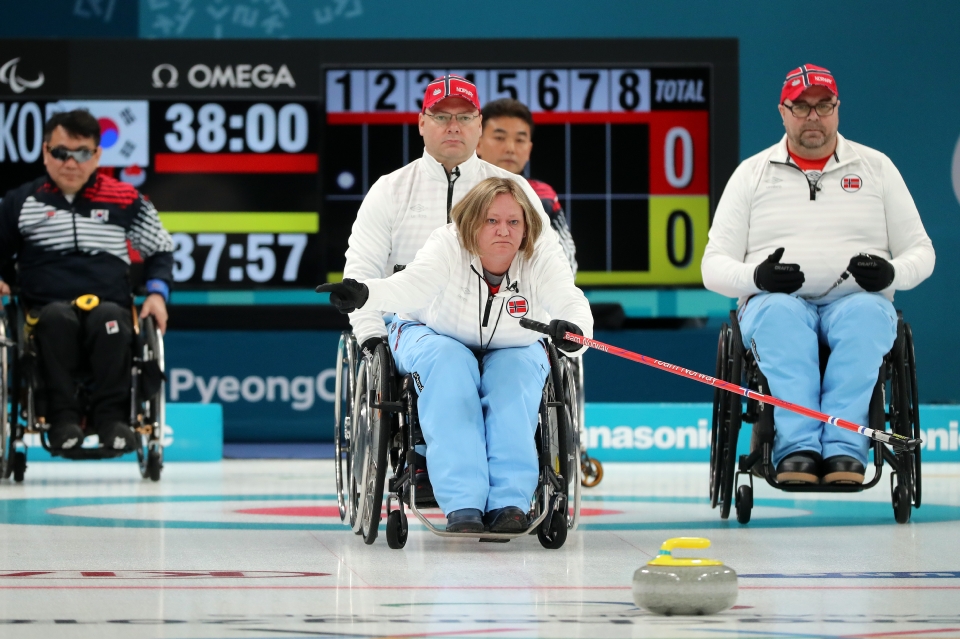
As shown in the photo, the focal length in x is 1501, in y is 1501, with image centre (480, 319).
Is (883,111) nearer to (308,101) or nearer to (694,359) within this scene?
(694,359)

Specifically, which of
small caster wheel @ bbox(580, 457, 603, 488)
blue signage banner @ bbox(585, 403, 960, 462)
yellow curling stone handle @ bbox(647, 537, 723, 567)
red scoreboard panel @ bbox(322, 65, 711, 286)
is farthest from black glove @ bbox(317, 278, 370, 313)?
red scoreboard panel @ bbox(322, 65, 711, 286)

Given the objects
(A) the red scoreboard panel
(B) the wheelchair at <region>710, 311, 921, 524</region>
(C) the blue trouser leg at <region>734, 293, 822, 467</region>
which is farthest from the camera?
(A) the red scoreboard panel

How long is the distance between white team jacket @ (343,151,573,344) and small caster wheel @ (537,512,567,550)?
785mm

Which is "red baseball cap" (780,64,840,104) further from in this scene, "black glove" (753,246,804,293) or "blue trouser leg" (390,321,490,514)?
"blue trouser leg" (390,321,490,514)

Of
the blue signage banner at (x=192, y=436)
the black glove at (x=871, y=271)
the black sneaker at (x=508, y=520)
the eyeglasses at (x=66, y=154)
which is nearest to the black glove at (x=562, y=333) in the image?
the black sneaker at (x=508, y=520)

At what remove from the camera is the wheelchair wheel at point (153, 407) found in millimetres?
5648

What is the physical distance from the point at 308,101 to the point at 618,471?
2.52 m

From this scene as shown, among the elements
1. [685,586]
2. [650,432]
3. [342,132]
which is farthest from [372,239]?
[342,132]

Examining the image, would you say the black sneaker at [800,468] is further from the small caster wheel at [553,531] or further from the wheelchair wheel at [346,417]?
the wheelchair wheel at [346,417]

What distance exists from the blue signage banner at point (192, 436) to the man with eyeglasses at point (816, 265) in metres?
3.47

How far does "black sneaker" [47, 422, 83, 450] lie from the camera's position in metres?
5.46

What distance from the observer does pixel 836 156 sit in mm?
4484

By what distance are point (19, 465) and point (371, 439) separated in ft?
8.52

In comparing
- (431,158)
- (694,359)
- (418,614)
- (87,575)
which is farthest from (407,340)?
(694,359)
